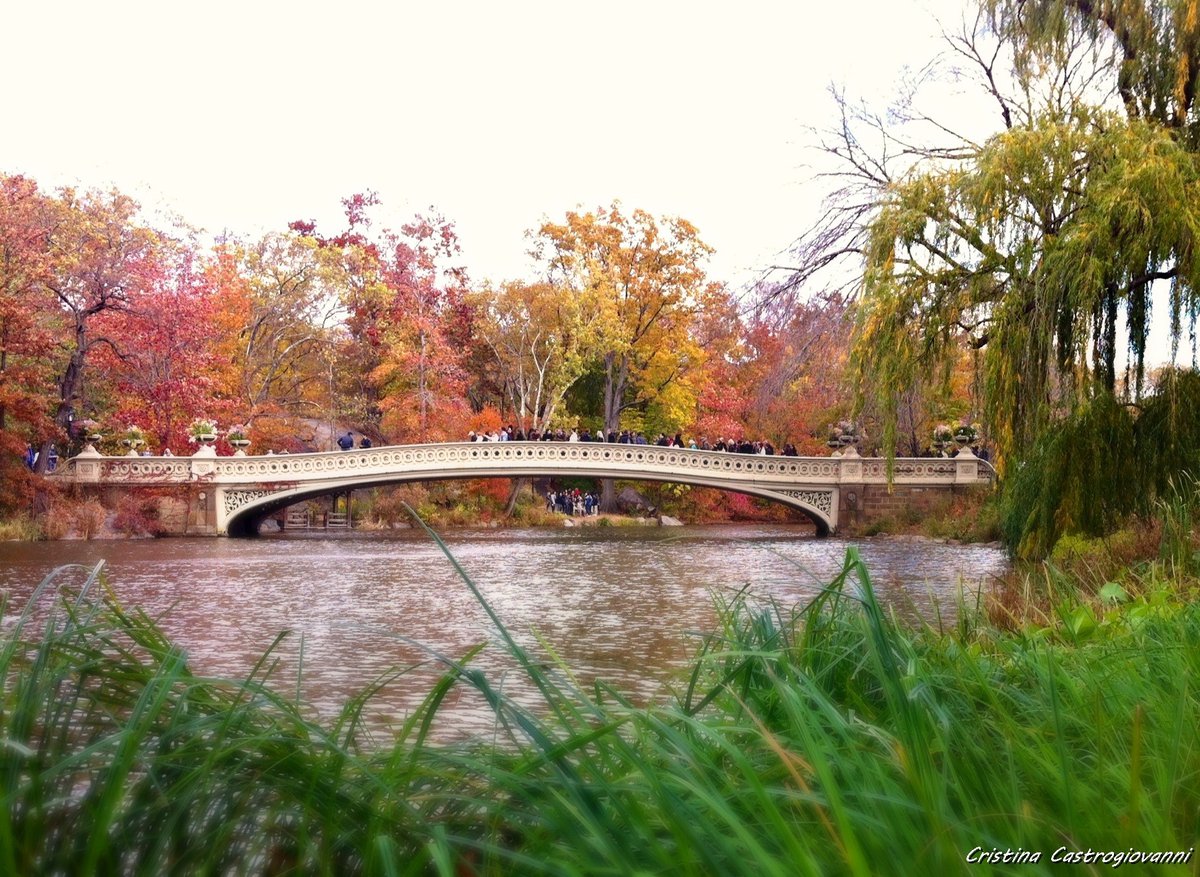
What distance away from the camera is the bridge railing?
31547 mm

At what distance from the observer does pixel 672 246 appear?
4203cm

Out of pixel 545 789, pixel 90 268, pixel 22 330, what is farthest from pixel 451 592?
pixel 90 268

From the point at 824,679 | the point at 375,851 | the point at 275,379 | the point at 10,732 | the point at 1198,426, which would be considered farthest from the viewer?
the point at 275,379

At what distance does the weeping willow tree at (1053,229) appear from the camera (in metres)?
11.3

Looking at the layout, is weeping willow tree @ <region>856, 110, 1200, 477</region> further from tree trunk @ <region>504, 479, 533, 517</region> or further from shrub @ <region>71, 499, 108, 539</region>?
tree trunk @ <region>504, 479, 533, 517</region>

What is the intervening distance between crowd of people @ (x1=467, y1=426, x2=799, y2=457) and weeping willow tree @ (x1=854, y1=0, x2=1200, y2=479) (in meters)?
22.3

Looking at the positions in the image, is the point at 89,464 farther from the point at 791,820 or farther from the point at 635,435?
the point at 791,820

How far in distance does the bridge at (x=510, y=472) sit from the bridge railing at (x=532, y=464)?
0.02 metres

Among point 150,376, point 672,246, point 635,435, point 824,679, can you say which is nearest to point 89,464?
point 150,376

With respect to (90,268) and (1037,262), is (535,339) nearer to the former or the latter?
(90,268)

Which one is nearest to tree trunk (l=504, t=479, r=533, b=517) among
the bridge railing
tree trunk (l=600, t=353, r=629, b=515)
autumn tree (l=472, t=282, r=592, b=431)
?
autumn tree (l=472, t=282, r=592, b=431)

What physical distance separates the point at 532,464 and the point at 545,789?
31.3 metres

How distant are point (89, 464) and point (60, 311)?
344 cm

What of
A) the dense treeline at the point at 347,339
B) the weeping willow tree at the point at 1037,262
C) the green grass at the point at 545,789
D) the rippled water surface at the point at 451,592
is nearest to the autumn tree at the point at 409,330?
the dense treeline at the point at 347,339
